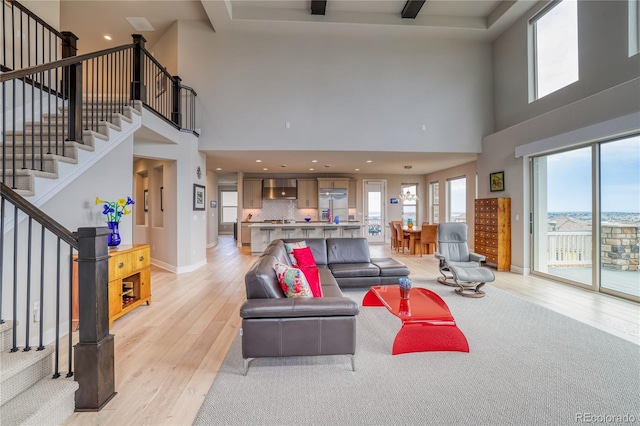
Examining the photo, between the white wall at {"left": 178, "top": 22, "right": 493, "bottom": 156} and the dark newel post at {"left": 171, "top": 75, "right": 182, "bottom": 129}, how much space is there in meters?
0.54

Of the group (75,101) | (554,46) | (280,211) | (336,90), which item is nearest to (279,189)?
(280,211)

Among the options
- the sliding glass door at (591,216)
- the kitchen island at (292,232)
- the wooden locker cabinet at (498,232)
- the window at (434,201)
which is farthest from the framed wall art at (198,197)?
the window at (434,201)

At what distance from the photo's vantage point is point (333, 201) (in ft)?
34.6

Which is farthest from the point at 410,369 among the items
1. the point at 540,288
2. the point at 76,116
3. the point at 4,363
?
the point at 76,116

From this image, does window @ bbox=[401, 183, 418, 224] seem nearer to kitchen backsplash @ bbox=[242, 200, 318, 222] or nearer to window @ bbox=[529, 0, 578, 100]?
kitchen backsplash @ bbox=[242, 200, 318, 222]

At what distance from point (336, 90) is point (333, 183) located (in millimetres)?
4320

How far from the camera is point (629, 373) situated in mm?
2250

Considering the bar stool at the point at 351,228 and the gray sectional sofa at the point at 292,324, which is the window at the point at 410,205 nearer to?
the bar stool at the point at 351,228

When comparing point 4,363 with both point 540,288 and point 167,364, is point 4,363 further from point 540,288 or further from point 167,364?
point 540,288

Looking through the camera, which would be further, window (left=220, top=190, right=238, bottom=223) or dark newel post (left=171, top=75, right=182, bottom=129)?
window (left=220, top=190, right=238, bottom=223)

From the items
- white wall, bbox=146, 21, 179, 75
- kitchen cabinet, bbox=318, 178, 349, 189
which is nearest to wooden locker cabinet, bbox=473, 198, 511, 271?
kitchen cabinet, bbox=318, 178, 349, 189

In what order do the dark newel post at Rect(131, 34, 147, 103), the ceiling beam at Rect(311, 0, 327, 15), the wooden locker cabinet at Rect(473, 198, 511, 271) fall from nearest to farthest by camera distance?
the dark newel post at Rect(131, 34, 147, 103) < the ceiling beam at Rect(311, 0, 327, 15) < the wooden locker cabinet at Rect(473, 198, 511, 271)

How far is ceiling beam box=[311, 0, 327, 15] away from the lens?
5.78m

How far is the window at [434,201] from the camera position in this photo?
10.3 m
